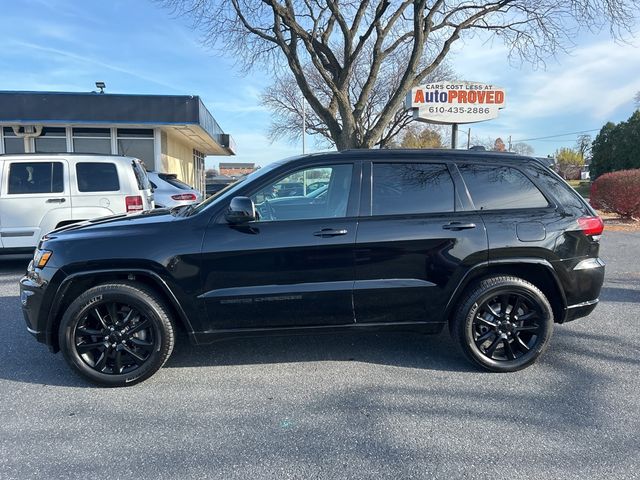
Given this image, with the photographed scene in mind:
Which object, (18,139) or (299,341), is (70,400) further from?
(18,139)

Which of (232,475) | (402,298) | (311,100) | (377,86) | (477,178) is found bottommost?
(232,475)

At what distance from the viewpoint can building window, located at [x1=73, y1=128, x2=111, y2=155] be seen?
1630 cm

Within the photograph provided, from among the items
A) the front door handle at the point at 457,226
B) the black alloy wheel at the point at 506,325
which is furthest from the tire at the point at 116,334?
the black alloy wheel at the point at 506,325

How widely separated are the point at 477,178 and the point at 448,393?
180 cm

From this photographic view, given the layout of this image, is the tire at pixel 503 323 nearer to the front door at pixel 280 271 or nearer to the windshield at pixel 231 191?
the front door at pixel 280 271

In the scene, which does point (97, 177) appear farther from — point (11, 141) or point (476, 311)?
point (11, 141)

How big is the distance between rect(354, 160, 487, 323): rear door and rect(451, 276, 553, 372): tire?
8.6 inches

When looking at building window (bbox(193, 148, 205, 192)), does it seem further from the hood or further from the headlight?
the headlight

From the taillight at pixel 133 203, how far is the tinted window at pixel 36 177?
985 mm

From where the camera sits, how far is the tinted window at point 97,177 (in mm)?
7027

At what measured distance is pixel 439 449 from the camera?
2.66 metres

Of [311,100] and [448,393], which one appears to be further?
[311,100]

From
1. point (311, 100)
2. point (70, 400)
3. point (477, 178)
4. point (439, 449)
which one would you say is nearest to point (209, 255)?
point (70, 400)

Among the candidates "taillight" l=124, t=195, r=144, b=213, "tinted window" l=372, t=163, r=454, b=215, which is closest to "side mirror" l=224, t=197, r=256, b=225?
"tinted window" l=372, t=163, r=454, b=215
